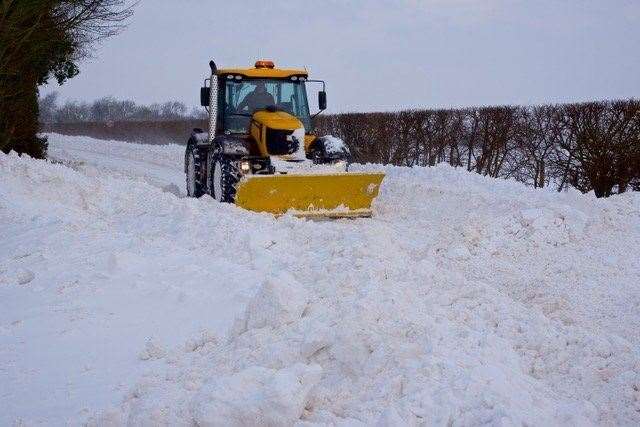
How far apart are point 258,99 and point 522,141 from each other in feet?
20.3

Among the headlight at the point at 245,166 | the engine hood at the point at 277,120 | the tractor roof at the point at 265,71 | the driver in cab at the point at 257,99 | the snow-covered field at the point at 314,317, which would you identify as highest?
the tractor roof at the point at 265,71

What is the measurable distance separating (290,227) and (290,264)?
79.3 inches

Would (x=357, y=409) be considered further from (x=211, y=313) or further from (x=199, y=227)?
(x=199, y=227)

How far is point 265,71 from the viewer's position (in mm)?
11383

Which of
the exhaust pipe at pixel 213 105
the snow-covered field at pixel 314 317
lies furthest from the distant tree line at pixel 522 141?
the exhaust pipe at pixel 213 105

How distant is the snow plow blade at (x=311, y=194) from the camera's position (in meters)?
9.55

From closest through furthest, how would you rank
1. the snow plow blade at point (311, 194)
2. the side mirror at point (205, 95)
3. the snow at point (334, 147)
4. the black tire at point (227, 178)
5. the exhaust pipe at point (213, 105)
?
the snow plow blade at point (311, 194) < the black tire at point (227, 178) < the snow at point (334, 147) < the exhaust pipe at point (213, 105) < the side mirror at point (205, 95)

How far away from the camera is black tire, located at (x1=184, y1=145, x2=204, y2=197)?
12297 millimetres

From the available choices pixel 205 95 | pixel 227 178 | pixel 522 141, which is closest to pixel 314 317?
pixel 227 178

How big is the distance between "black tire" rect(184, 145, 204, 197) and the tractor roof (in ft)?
5.87

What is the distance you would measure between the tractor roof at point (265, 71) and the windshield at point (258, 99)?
4.4 inches

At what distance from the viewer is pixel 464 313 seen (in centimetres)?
490

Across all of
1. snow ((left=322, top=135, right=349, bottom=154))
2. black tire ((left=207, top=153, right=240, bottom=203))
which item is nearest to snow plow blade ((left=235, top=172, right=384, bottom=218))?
black tire ((left=207, top=153, right=240, bottom=203))

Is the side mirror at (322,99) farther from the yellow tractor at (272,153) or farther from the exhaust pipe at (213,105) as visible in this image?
the exhaust pipe at (213,105)
